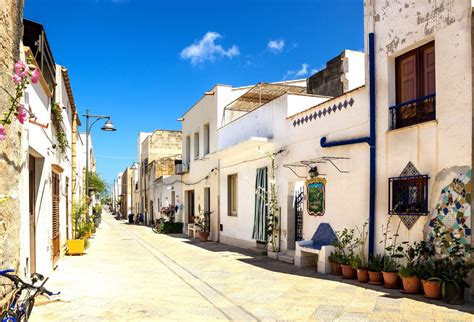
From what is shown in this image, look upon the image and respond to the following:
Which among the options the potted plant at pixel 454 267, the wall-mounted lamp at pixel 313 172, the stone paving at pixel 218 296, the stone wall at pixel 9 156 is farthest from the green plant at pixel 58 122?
the potted plant at pixel 454 267

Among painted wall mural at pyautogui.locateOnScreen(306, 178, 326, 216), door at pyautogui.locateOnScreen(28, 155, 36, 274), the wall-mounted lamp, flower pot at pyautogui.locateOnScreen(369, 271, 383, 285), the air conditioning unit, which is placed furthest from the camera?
the air conditioning unit

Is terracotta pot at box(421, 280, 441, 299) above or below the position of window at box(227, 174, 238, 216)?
below

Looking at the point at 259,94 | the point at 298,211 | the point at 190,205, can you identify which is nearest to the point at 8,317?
the point at 298,211

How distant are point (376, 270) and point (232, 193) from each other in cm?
860

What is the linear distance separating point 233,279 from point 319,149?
3628 mm

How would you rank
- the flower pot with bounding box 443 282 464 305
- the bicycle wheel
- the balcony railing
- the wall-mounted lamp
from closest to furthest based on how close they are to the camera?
the bicycle wheel
the flower pot with bounding box 443 282 464 305
the balcony railing
the wall-mounted lamp

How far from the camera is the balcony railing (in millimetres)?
7426

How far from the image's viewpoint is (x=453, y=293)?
6.27m

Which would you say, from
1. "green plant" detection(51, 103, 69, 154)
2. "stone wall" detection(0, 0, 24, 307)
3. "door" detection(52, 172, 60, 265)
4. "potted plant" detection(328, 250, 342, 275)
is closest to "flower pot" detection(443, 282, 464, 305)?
"potted plant" detection(328, 250, 342, 275)

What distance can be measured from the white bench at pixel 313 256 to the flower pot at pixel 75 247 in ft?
22.0

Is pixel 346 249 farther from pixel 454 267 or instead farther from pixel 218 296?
pixel 218 296

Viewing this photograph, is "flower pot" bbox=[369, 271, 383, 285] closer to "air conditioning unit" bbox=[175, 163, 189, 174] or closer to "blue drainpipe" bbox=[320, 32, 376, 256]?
"blue drainpipe" bbox=[320, 32, 376, 256]

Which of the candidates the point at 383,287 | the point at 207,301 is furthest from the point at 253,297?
the point at 383,287

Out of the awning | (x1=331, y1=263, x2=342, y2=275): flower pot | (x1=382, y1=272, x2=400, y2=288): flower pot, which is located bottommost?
(x1=331, y1=263, x2=342, y2=275): flower pot
